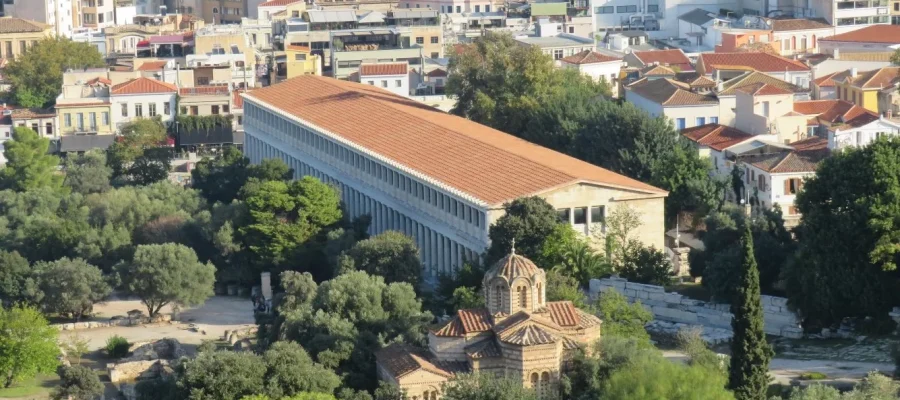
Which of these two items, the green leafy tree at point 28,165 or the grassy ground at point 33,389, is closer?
the grassy ground at point 33,389

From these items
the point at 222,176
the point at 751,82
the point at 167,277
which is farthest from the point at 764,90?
the point at 167,277

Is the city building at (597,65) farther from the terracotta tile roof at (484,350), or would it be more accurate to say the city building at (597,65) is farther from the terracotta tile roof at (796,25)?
the terracotta tile roof at (484,350)

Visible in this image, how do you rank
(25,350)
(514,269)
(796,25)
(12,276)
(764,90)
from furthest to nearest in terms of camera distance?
(796,25) < (764,90) < (12,276) < (25,350) < (514,269)

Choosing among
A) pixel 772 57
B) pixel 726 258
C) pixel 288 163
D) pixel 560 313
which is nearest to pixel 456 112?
pixel 288 163

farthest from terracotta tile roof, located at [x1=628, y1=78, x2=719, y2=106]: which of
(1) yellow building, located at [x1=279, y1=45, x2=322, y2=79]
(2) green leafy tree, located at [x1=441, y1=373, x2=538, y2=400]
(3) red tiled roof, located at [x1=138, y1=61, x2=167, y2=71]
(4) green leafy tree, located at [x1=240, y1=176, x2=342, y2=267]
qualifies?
(2) green leafy tree, located at [x1=441, y1=373, x2=538, y2=400]

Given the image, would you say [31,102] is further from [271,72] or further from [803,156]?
[803,156]

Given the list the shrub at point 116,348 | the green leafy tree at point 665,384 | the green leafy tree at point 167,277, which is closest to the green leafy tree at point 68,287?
the green leafy tree at point 167,277

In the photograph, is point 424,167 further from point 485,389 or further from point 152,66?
point 152,66
